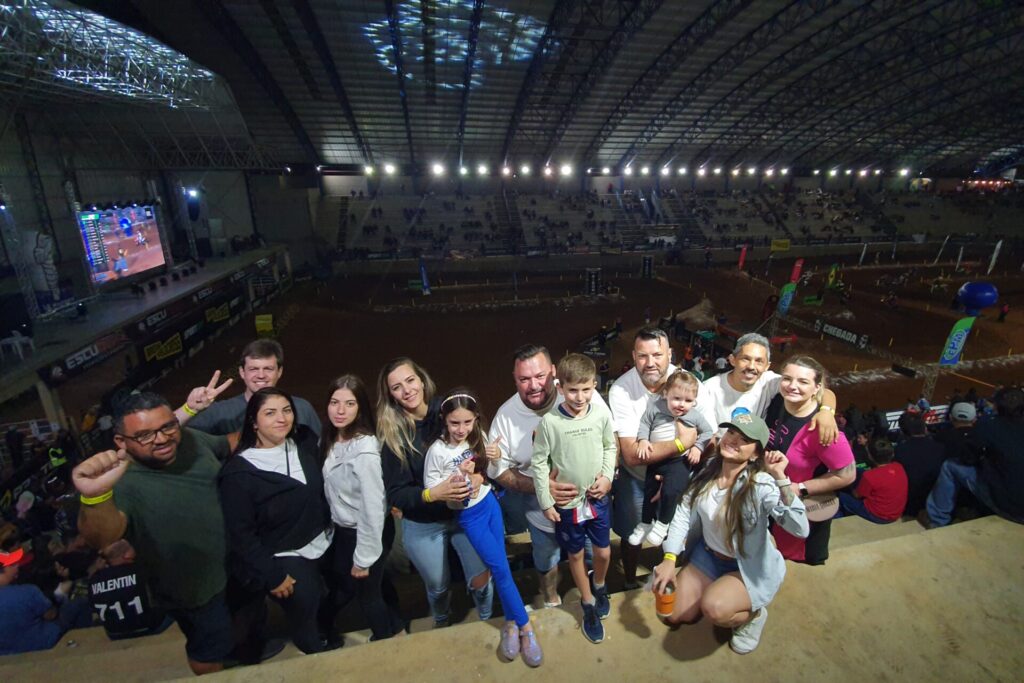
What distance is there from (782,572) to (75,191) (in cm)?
2534

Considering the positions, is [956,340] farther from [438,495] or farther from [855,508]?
[438,495]

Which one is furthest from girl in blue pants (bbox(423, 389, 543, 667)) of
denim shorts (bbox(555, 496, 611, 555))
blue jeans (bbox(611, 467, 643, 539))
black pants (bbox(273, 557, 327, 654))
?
blue jeans (bbox(611, 467, 643, 539))

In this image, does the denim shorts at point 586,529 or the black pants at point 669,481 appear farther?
the black pants at point 669,481

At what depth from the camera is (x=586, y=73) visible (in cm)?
2439

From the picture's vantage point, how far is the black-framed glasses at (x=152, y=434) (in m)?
2.72

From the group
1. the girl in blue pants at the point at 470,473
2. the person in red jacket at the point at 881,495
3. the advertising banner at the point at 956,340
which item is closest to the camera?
the girl in blue pants at the point at 470,473

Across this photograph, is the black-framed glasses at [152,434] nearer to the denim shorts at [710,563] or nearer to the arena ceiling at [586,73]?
the denim shorts at [710,563]

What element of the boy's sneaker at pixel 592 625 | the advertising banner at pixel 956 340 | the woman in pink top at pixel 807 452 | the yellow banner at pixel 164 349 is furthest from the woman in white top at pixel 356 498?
the yellow banner at pixel 164 349

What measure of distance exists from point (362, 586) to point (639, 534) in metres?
2.24

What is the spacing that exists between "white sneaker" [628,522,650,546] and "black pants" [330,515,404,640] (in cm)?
197

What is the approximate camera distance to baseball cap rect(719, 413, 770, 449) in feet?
8.98

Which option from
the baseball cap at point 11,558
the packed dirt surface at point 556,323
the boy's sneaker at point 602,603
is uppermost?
the boy's sneaker at point 602,603

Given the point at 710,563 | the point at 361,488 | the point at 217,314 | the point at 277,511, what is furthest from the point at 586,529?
the point at 217,314

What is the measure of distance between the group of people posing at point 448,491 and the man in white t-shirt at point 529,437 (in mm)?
16
